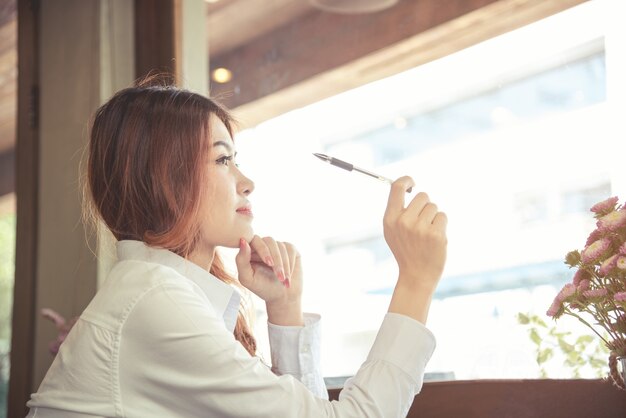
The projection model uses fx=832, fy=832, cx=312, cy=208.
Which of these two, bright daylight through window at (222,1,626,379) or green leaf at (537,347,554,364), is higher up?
bright daylight through window at (222,1,626,379)

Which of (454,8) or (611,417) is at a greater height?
(454,8)

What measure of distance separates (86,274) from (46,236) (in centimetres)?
28

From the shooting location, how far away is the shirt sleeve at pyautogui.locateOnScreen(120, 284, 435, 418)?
1010 millimetres

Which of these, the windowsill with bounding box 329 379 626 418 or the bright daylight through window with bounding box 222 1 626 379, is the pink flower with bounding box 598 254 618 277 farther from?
the bright daylight through window with bounding box 222 1 626 379

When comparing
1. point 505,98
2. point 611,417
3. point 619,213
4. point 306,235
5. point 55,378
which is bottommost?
point 611,417

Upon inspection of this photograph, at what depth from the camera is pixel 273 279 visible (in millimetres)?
1391

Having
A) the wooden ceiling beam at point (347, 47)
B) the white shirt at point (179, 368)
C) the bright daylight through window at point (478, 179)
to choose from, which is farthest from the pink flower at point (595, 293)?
the wooden ceiling beam at point (347, 47)

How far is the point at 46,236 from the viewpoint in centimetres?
255

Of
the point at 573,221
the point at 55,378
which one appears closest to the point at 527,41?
the point at 573,221

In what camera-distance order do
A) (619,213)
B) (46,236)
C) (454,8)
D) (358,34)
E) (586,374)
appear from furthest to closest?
(46,236)
(358,34)
(454,8)
(586,374)
(619,213)

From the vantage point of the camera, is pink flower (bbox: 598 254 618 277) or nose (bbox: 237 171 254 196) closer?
pink flower (bbox: 598 254 618 277)

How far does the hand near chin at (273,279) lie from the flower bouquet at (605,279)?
1.50 ft

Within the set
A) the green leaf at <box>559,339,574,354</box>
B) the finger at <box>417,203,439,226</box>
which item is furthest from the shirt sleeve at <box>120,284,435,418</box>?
the green leaf at <box>559,339,574,354</box>

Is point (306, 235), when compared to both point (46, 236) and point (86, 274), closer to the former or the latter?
point (86, 274)
